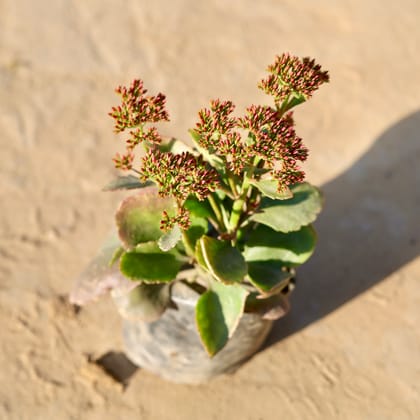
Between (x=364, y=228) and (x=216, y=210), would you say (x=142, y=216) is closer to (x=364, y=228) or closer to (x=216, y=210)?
(x=216, y=210)

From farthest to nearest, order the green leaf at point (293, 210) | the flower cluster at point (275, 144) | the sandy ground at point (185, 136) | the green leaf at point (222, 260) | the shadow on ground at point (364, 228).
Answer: the shadow on ground at point (364, 228) < the sandy ground at point (185, 136) < the green leaf at point (293, 210) < the green leaf at point (222, 260) < the flower cluster at point (275, 144)

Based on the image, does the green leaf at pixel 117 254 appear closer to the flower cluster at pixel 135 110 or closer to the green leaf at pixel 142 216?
the green leaf at pixel 142 216

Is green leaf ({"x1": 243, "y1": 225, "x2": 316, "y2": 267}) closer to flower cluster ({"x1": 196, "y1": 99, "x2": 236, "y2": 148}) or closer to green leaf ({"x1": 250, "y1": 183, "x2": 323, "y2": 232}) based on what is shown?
green leaf ({"x1": 250, "y1": 183, "x2": 323, "y2": 232})

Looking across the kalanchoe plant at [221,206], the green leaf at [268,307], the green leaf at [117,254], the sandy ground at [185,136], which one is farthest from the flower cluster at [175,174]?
Answer: the sandy ground at [185,136]

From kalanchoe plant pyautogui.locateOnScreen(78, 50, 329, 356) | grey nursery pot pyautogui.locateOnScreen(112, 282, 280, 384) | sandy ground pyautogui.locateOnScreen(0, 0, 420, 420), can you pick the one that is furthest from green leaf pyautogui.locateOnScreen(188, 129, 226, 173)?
sandy ground pyautogui.locateOnScreen(0, 0, 420, 420)

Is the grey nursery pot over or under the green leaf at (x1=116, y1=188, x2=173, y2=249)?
under

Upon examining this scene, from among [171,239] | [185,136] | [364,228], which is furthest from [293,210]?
[185,136]
